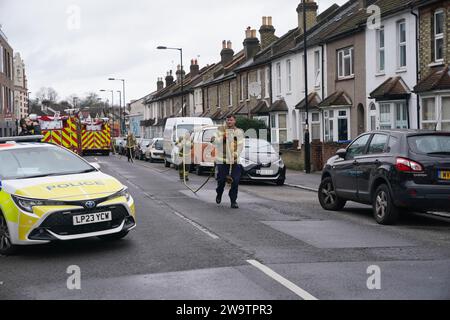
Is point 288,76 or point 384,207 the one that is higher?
point 288,76

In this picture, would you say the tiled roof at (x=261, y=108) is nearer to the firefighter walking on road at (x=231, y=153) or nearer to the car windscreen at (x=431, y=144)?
the firefighter walking on road at (x=231, y=153)

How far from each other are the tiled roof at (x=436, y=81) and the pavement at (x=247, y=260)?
9575 mm

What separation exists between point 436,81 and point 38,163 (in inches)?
602

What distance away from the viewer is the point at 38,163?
933cm

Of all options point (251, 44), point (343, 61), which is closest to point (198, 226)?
point (343, 61)

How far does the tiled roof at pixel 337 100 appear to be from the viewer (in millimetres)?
28087

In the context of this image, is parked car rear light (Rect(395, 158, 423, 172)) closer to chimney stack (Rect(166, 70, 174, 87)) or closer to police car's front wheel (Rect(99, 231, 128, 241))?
police car's front wheel (Rect(99, 231, 128, 241))

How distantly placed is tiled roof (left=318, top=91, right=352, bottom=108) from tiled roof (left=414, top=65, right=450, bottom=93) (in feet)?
20.5

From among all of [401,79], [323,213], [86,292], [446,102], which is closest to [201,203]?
[323,213]

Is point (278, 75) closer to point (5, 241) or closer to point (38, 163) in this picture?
point (38, 163)

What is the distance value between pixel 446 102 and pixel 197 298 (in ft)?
56.2

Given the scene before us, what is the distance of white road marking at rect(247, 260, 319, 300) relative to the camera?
6012 millimetres

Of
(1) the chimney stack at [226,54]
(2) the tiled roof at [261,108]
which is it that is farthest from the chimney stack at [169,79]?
(2) the tiled roof at [261,108]
